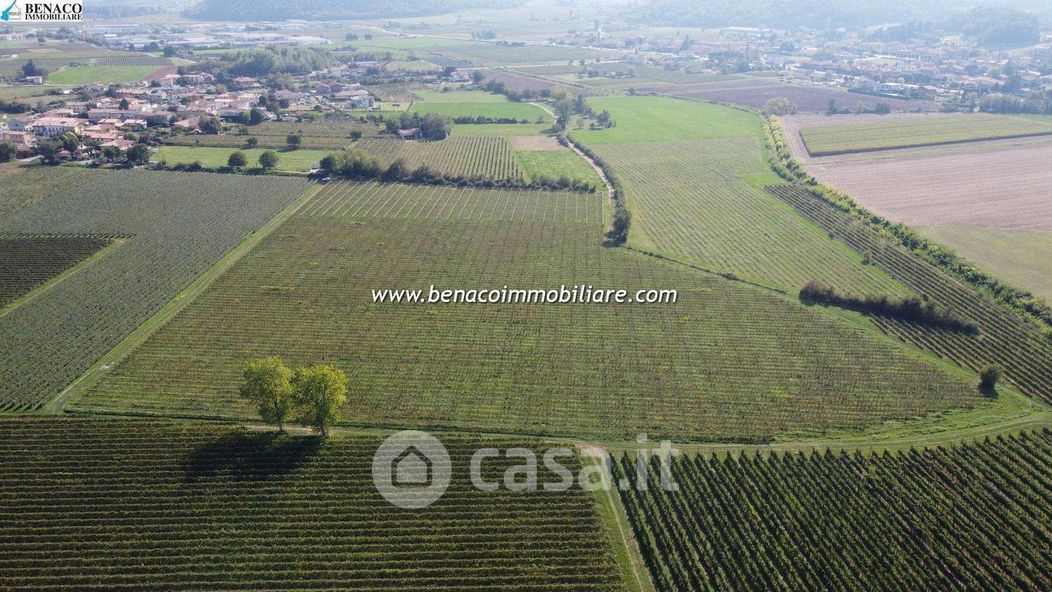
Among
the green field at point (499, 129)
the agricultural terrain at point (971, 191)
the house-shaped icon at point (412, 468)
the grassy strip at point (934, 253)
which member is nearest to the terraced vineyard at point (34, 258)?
the house-shaped icon at point (412, 468)

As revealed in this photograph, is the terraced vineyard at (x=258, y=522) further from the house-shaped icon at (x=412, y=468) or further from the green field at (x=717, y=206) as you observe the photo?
the green field at (x=717, y=206)

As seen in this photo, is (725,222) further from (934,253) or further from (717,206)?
(934,253)

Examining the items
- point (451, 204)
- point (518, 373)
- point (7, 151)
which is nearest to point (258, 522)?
point (518, 373)

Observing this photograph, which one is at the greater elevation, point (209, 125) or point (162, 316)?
point (209, 125)

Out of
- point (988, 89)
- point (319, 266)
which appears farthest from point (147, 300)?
point (988, 89)

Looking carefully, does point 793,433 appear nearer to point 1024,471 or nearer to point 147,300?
point 1024,471

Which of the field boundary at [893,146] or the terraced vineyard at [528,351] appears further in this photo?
the field boundary at [893,146]
